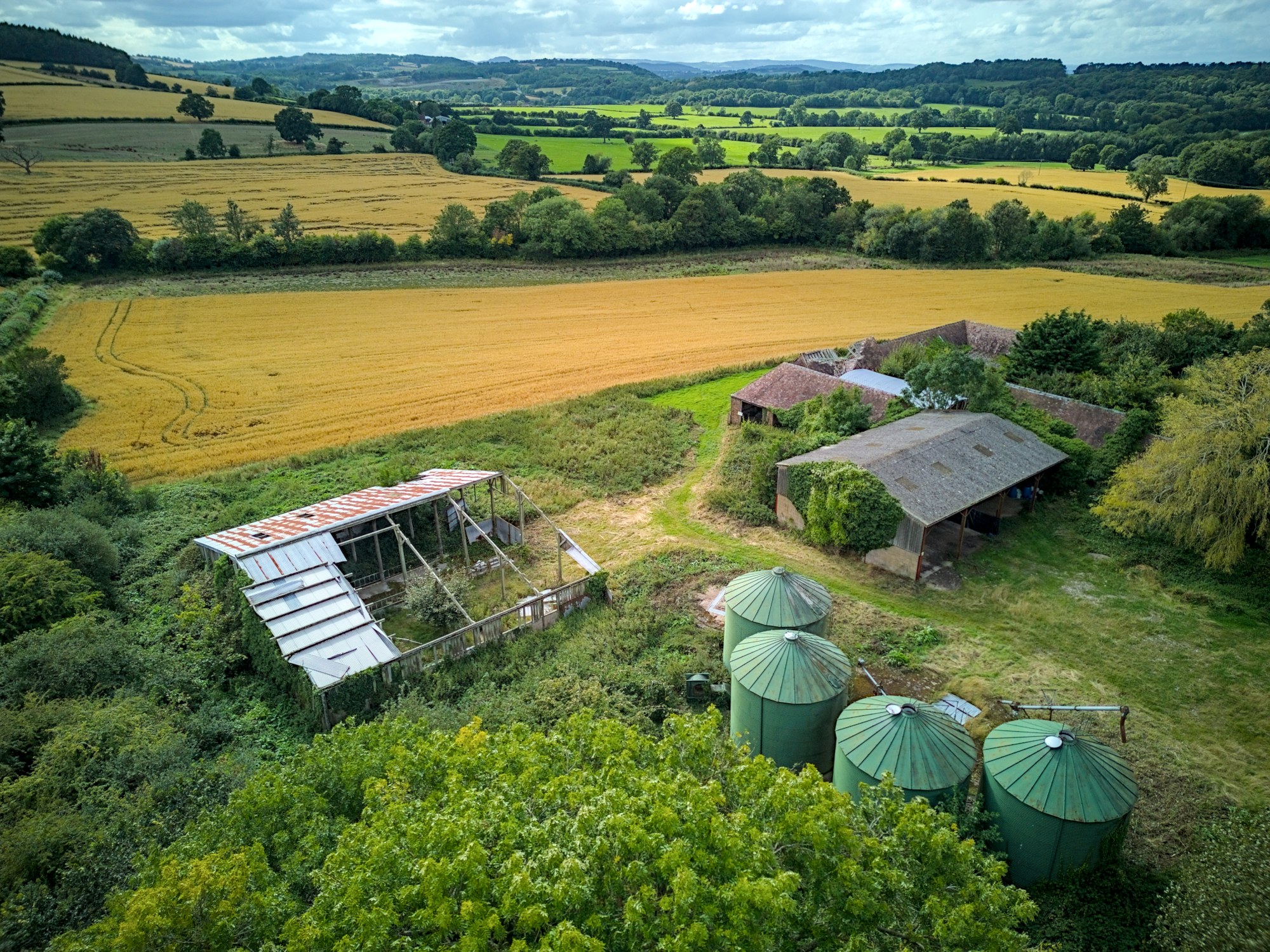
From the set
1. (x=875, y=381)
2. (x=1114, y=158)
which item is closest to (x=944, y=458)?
(x=875, y=381)

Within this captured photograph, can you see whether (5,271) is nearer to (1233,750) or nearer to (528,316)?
(528,316)

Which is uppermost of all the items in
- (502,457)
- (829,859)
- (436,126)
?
(436,126)

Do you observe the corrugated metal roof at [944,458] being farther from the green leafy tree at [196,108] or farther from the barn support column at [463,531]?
the green leafy tree at [196,108]

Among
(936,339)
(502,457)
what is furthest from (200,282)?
(936,339)

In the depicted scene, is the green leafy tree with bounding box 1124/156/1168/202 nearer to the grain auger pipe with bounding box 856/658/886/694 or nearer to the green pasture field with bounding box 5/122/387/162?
the grain auger pipe with bounding box 856/658/886/694

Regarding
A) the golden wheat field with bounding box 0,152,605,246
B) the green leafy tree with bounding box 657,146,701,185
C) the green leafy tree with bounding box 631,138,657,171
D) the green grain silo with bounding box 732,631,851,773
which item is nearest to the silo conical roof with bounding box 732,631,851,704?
the green grain silo with bounding box 732,631,851,773

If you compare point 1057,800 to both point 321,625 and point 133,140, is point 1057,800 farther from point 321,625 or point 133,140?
point 133,140
